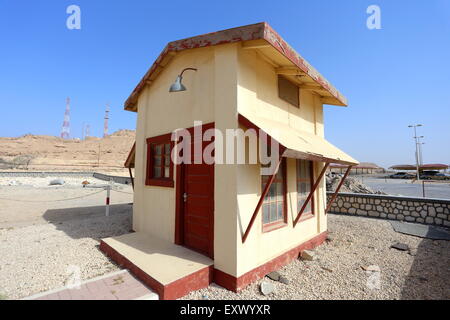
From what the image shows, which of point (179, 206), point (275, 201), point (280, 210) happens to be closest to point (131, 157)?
point (179, 206)

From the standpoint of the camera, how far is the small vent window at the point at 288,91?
458cm

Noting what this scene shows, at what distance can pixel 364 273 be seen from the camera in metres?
3.94

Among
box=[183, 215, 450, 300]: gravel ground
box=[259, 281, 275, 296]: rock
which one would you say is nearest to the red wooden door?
box=[183, 215, 450, 300]: gravel ground

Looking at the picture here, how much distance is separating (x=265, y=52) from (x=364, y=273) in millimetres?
4686

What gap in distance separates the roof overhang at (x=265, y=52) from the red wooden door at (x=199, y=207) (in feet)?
6.33

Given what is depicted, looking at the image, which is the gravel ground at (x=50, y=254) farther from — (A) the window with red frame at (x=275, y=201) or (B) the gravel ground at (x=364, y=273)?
(A) the window with red frame at (x=275, y=201)

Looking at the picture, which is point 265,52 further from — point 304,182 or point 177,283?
point 177,283

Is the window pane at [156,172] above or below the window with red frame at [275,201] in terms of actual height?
above

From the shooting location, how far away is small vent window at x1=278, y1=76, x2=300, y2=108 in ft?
15.0

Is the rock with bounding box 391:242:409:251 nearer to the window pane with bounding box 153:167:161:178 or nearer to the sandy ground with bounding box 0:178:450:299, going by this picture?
the sandy ground with bounding box 0:178:450:299

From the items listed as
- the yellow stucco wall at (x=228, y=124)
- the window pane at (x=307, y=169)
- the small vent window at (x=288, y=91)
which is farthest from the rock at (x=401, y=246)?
the small vent window at (x=288, y=91)

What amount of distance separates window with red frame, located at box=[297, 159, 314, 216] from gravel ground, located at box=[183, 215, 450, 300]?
3.60 feet

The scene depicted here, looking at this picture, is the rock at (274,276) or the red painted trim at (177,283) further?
the rock at (274,276)
